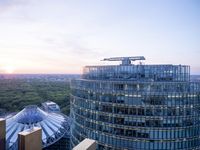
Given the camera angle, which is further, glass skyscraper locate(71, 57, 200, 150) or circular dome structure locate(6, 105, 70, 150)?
circular dome structure locate(6, 105, 70, 150)

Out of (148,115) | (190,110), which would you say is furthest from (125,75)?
(190,110)

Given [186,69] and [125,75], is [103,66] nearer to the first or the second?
[125,75]

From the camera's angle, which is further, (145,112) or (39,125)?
(39,125)

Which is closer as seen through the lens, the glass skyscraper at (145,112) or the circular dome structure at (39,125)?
the glass skyscraper at (145,112)

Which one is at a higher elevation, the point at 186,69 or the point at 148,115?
the point at 186,69

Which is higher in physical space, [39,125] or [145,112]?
[145,112]
